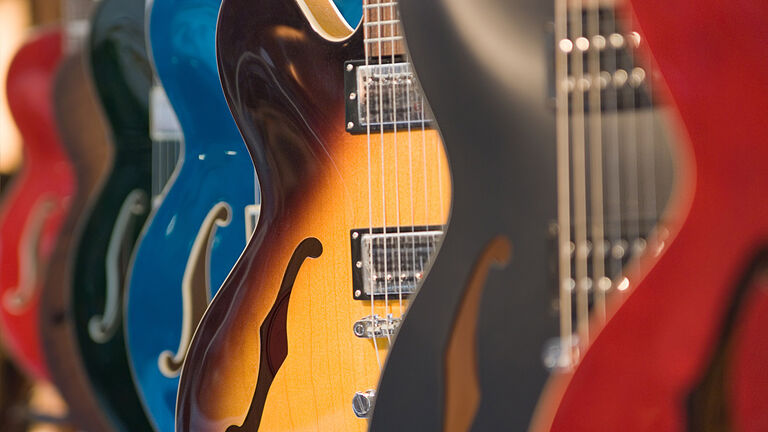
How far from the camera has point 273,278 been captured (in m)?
0.96

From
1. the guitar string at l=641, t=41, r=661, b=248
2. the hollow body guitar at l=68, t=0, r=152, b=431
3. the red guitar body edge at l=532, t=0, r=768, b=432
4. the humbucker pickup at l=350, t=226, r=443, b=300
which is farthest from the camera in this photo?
the hollow body guitar at l=68, t=0, r=152, b=431

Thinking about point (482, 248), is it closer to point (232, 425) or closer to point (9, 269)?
point (232, 425)

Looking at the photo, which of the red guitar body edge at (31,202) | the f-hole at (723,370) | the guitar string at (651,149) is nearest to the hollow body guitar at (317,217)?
the guitar string at (651,149)

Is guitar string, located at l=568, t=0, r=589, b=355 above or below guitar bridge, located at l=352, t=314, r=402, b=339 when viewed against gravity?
above

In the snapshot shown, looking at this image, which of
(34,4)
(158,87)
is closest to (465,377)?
(158,87)

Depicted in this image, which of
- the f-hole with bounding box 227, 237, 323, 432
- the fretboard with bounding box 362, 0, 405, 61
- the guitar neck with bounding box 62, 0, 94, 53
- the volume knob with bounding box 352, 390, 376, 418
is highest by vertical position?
the guitar neck with bounding box 62, 0, 94, 53

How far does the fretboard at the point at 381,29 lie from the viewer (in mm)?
944

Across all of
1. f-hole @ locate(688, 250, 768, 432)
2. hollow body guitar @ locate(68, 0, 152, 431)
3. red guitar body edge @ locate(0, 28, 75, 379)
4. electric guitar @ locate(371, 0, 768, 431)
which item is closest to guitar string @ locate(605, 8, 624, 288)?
electric guitar @ locate(371, 0, 768, 431)

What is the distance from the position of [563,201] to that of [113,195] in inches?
34.3

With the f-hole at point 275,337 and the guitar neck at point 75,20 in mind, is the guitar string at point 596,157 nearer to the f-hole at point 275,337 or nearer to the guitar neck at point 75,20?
the f-hole at point 275,337

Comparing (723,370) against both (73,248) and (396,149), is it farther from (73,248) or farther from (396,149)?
(73,248)

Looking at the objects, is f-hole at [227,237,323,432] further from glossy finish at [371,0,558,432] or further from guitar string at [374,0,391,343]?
glossy finish at [371,0,558,432]

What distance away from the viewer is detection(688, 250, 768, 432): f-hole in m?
0.62

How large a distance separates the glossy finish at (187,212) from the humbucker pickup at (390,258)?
249 millimetres
